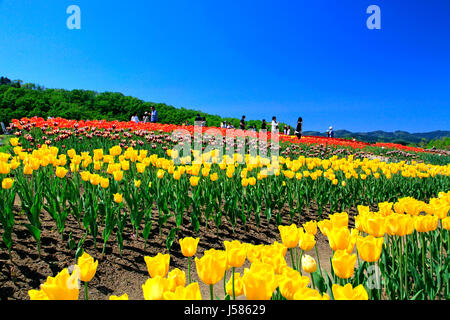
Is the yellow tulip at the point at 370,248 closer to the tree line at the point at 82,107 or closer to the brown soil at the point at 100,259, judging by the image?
the brown soil at the point at 100,259

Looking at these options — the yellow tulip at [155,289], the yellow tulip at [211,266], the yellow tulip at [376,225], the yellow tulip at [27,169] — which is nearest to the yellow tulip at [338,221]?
the yellow tulip at [376,225]

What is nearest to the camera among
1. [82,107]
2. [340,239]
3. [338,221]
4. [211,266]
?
[211,266]

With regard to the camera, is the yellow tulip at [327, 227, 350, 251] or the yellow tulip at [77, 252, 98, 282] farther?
the yellow tulip at [327, 227, 350, 251]

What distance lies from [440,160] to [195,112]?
1205 inches

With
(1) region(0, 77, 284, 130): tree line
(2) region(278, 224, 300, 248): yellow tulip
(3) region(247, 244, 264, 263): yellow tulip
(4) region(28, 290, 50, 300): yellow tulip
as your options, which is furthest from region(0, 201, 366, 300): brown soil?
(1) region(0, 77, 284, 130): tree line

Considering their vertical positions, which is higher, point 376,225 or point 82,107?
point 82,107

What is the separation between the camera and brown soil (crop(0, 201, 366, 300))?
311cm

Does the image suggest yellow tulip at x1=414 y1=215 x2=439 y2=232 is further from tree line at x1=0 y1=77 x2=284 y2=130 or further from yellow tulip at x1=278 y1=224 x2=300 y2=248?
tree line at x1=0 y1=77 x2=284 y2=130

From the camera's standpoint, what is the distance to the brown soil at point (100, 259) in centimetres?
311

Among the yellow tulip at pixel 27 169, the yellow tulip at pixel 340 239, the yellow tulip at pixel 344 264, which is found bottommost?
the yellow tulip at pixel 344 264

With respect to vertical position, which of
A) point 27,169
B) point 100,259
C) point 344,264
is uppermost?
point 27,169

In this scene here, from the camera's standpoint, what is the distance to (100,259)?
3.65 m

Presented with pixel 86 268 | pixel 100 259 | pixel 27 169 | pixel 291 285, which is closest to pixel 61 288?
pixel 86 268

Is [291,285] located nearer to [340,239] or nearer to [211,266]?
[211,266]
